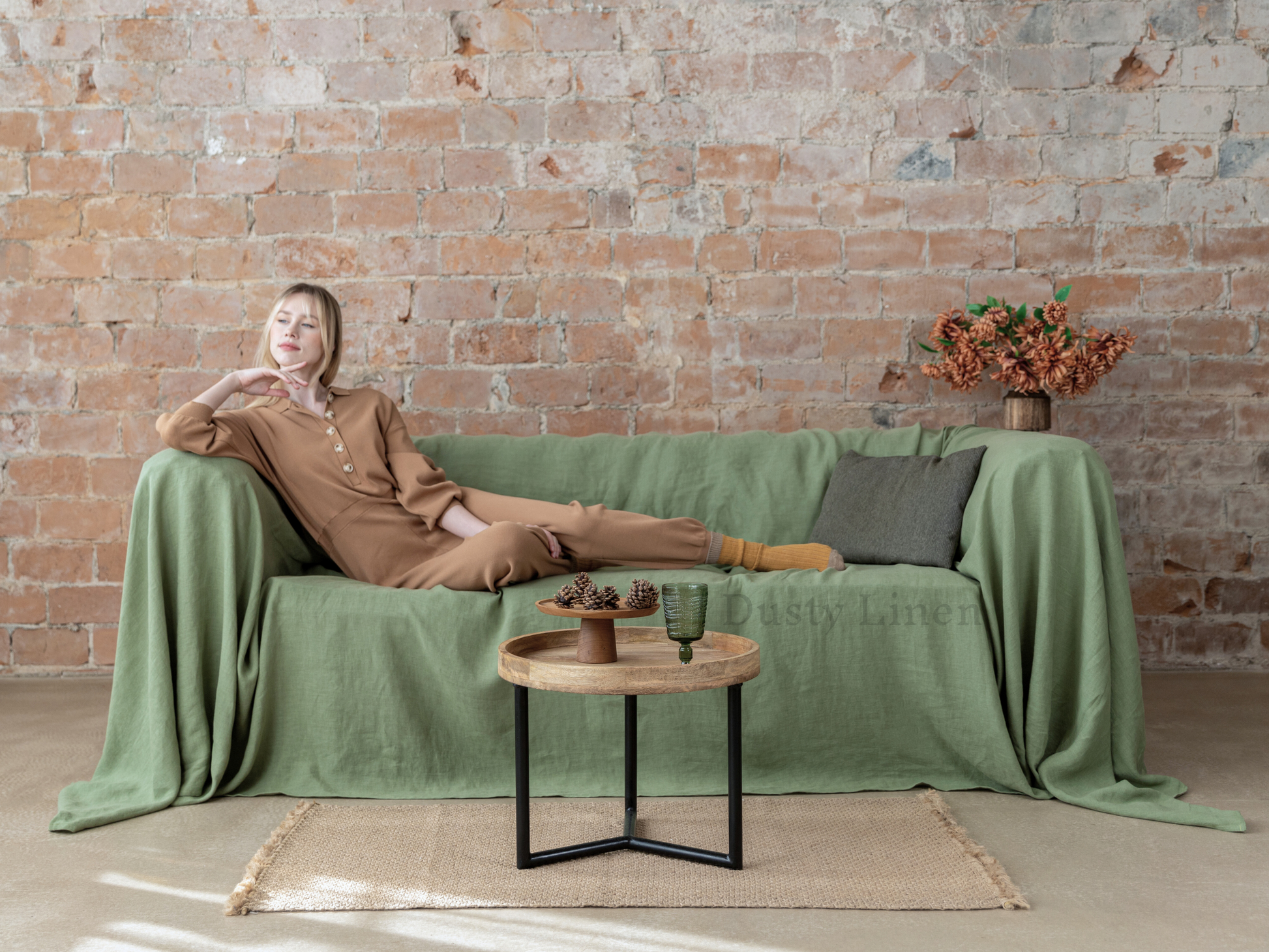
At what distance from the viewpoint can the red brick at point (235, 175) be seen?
330 centimetres

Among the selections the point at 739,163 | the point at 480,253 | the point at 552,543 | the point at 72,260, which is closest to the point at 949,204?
the point at 739,163

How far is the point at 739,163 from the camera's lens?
3.29 m

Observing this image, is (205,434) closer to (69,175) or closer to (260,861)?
(260,861)

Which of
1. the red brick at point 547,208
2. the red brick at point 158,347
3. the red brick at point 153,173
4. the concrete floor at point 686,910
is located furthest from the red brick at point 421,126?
the concrete floor at point 686,910

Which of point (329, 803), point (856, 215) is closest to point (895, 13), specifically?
point (856, 215)

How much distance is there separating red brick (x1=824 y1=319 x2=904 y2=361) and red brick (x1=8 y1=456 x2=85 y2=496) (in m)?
2.45

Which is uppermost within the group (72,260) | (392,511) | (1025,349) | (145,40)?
(145,40)

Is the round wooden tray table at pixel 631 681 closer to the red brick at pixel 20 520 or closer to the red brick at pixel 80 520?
the red brick at pixel 80 520

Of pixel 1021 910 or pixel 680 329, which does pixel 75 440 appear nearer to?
pixel 680 329

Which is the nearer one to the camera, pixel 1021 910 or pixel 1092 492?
pixel 1021 910

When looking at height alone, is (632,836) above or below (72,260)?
below

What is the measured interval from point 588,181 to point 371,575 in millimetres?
1522

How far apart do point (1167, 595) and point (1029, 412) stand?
904mm

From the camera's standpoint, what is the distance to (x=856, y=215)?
330 cm
